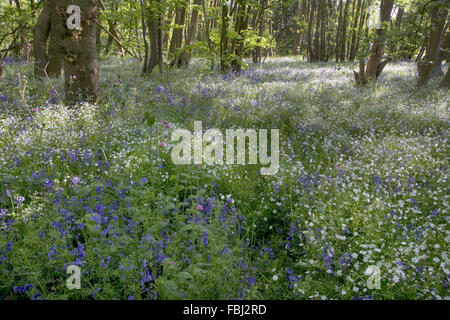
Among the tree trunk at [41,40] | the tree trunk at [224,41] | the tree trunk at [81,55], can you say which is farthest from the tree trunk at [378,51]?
the tree trunk at [41,40]

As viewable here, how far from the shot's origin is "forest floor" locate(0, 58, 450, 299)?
2.74 m

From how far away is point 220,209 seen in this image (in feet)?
12.2

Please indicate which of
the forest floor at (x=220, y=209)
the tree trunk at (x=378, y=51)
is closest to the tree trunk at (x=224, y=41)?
the tree trunk at (x=378, y=51)

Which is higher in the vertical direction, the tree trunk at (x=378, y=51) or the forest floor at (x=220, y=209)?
the tree trunk at (x=378, y=51)

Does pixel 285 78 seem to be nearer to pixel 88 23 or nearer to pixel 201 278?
pixel 88 23

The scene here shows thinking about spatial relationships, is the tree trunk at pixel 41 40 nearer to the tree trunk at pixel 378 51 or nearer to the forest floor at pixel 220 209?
the forest floor at pixel 220 209

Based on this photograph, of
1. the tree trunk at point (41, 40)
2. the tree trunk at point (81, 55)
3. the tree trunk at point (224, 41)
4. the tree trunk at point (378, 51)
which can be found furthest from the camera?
the tree trunk at point (224, 41)

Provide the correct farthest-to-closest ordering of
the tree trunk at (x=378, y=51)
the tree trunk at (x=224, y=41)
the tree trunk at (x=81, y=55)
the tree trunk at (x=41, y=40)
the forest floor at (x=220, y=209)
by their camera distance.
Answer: the tree trunk at (x=224, y=41)
the tree trunk at (x=378, y=51)
the tree trunk at (x=41, y=40)
the tree trunk at (x=81, y=55)
the forest floor at (x=220, y=209)

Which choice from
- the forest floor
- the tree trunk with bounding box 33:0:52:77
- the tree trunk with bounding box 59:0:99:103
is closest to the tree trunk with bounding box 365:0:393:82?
the forest floor

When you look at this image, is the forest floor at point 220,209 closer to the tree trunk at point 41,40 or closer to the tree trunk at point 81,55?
the tree trunk at point 81,55

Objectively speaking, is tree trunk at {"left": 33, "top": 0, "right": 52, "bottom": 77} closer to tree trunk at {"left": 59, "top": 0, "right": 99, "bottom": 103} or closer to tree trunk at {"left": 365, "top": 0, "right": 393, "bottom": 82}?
tree trunk at {"left": 59, "top": 0, "right": 99, "bottom": 103}

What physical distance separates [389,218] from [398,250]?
0.60 m

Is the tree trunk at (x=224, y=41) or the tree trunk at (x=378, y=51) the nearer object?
the tree trunk at (x=378, y=51)

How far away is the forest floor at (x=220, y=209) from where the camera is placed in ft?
8.99
